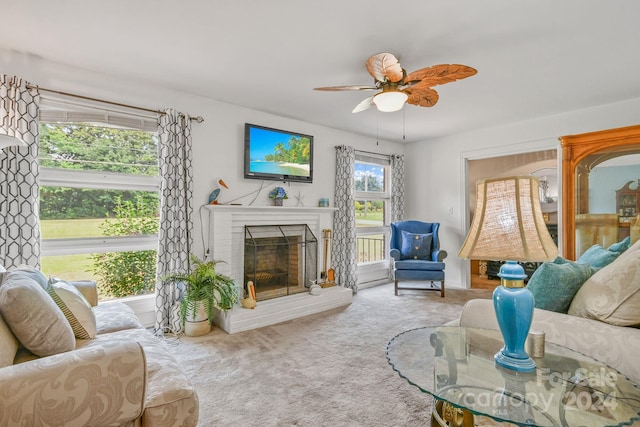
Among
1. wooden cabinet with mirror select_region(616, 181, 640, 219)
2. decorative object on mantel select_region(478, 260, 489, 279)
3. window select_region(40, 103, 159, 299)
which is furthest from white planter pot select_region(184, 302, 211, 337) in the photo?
decorative object on mantel select_region(478, 260, 489, 279)

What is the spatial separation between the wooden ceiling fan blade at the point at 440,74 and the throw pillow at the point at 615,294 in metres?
1.34

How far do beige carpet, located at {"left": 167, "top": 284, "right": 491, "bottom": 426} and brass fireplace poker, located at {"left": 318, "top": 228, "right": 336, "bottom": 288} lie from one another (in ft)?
1.98

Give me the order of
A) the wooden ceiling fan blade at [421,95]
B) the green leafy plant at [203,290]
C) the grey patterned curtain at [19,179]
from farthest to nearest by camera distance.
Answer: the green leafy plant at [203,290] → the wooden ceiling fan blade at [421,95] → the grey patterned curtain at [19,179]

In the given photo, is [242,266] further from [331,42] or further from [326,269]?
[331,42]

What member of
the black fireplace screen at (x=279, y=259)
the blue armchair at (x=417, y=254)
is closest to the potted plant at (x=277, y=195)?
the black fireplace screen at (x=279, y=259)

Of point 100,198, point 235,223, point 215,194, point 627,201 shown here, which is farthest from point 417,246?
point 100,198

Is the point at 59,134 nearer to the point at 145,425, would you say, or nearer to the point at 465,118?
the point at 145,425

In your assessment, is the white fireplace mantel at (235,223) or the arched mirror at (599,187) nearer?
the arched mirror at (599,187)

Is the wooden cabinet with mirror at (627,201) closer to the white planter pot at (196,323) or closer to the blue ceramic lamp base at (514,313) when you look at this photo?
the blue ceramic lamp base at (514,313)

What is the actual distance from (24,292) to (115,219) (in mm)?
1955

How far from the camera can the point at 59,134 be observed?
2.76 meters

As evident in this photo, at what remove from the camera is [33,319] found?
1261 mm

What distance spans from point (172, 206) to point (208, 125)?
0.99 meters

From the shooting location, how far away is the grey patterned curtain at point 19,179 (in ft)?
7.70
